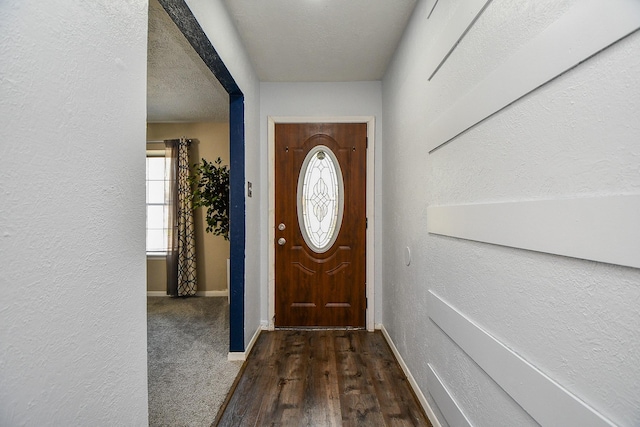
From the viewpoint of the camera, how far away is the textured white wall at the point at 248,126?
189 cm

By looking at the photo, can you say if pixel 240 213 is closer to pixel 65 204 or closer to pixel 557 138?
pixel 65 204

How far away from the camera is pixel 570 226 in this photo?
80 cm

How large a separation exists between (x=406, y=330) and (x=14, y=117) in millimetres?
2305

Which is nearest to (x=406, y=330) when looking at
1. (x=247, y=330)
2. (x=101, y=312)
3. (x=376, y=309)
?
(x=376, y=309)

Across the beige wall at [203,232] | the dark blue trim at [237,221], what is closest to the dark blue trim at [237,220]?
the dark blue trim at [237,221]

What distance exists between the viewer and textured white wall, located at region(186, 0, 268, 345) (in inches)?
74.4

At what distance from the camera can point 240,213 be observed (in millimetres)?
2639

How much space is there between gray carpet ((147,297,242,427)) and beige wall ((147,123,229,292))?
726 mm

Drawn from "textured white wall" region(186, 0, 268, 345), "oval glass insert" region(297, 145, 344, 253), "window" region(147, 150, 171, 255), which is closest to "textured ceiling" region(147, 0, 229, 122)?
"textured white wall" region(186, 0, 268, 345)

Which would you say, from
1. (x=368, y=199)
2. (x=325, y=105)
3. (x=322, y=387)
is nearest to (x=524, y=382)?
(x=322, y=387)

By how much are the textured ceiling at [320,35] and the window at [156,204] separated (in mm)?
2475

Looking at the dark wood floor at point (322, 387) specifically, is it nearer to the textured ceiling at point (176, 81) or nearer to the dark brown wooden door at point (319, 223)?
the dark brown wooden door at point (319, 223)

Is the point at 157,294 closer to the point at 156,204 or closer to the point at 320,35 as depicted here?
the point at 156,204

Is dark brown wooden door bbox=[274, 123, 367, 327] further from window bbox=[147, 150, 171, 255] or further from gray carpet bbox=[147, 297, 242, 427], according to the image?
window bbox=[147, 150, 171, 255]
